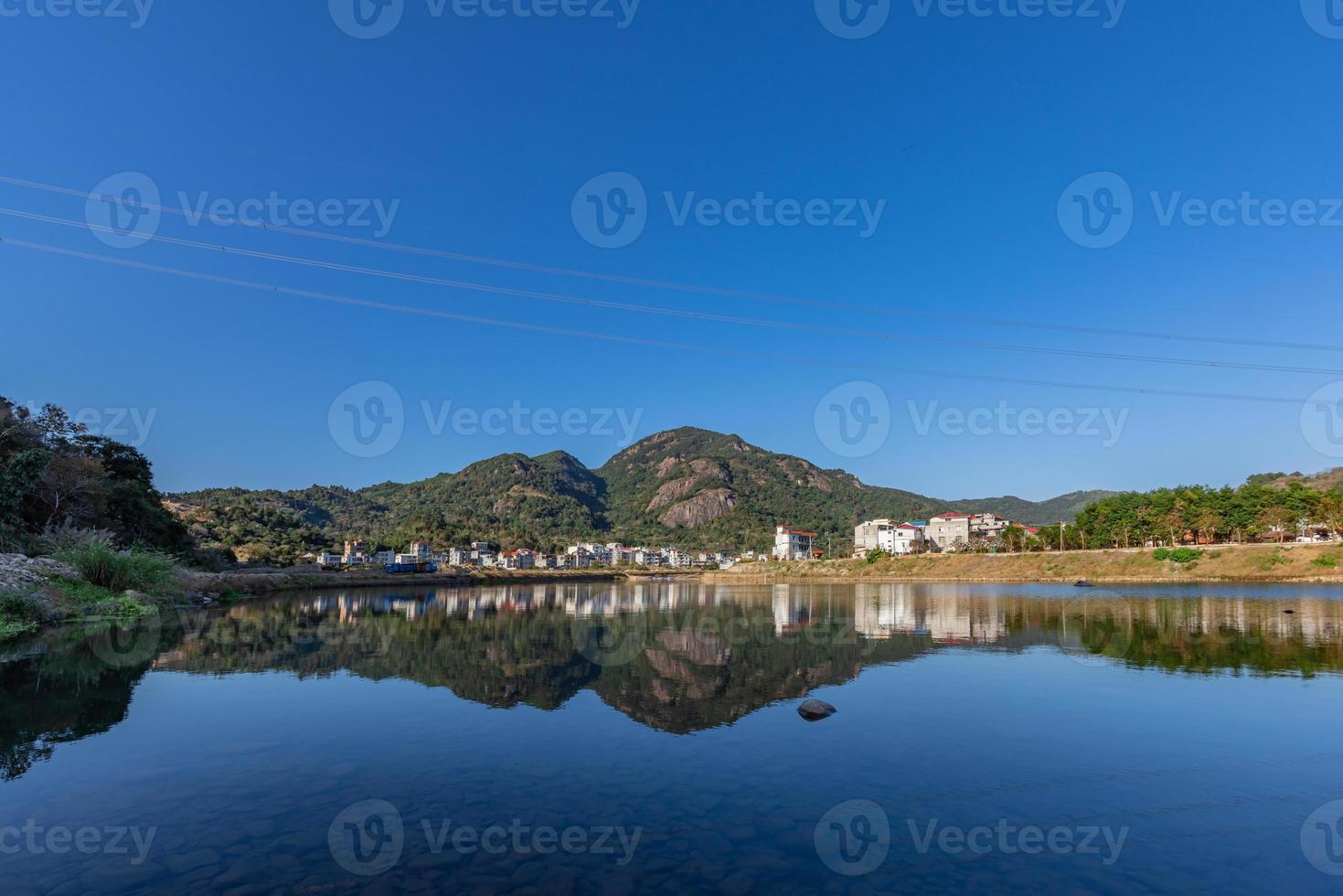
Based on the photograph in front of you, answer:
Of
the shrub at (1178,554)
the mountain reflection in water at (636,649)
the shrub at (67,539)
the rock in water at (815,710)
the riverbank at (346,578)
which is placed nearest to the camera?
the rock in water at (815,710)

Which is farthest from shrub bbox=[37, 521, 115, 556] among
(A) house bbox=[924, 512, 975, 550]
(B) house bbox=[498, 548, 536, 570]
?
(A) house bbox=[924, 512, 975, 550]

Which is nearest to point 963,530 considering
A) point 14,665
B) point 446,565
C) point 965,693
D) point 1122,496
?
point 1122,496

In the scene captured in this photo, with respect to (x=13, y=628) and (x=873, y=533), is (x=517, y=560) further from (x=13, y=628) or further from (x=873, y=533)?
(x=13, y=628)

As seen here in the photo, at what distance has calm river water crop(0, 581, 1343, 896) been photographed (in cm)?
807

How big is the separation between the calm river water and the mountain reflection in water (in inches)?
8.6

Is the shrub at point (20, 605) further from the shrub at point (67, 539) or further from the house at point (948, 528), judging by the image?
the house at point (948, 528)

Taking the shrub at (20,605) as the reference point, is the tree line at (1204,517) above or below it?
above

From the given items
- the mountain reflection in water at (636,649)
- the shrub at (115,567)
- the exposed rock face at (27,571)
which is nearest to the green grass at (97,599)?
the exposed rock face at (27,571)

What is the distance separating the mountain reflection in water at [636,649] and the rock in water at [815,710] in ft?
4.91

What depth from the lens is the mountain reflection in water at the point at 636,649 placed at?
17438 millimetres

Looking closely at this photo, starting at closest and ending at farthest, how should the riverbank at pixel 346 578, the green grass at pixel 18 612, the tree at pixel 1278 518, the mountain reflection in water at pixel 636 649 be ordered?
the mountain reflection in water at pixel 636 649
the green grass at pixel 18 612
the riverbank at pixel 346 578
the tree at pixel 1278 518

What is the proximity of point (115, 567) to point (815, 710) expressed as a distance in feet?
141

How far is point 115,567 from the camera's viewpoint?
38.3 metres

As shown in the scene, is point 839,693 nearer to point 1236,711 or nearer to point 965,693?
point 965,693
